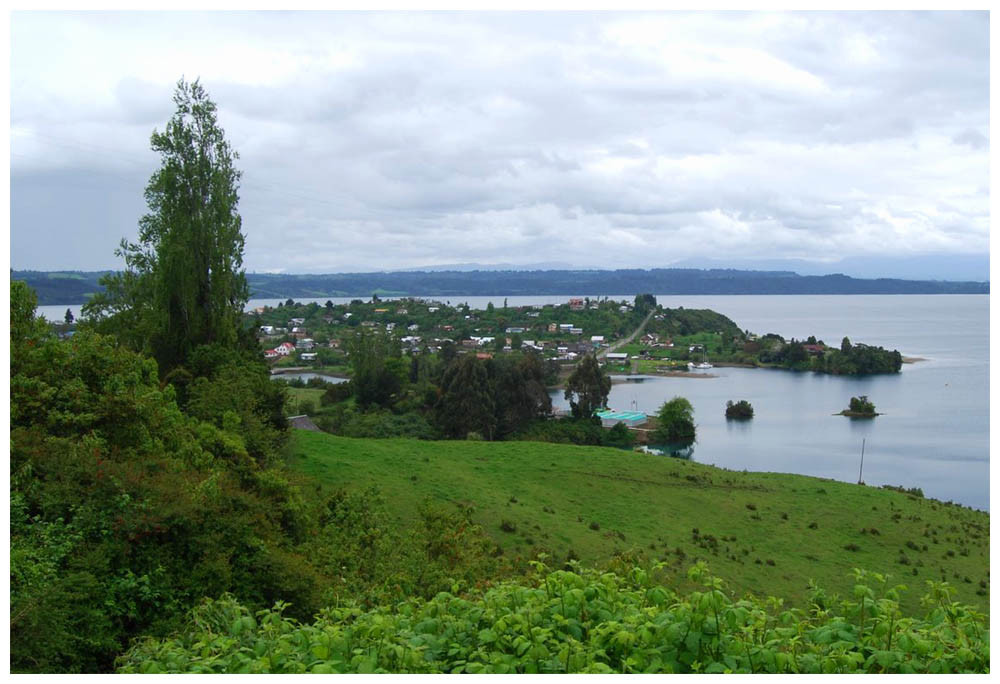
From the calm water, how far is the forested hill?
4.18 m

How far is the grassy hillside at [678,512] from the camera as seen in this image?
1273cm

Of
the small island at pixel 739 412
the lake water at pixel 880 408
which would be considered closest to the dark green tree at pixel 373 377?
the lake water at pixel 880 408

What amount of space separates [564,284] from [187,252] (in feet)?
307

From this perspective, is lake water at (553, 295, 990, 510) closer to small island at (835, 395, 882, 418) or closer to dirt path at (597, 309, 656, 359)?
small island at (835, 395, 882, 418)

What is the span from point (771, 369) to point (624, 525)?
43.7 meters

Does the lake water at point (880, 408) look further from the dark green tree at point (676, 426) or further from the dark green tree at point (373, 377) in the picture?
the dark green tree at point (373, 377)

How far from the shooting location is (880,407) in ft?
130

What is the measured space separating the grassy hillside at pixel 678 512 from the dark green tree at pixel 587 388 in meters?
12.4

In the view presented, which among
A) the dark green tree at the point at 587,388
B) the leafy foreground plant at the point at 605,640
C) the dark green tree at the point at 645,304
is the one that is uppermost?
the dark green tree at the point at 645,304

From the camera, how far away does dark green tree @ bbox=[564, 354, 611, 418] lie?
33469 millimetres

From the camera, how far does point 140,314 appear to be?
14094 mm

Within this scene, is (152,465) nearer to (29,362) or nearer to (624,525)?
(29,362)
